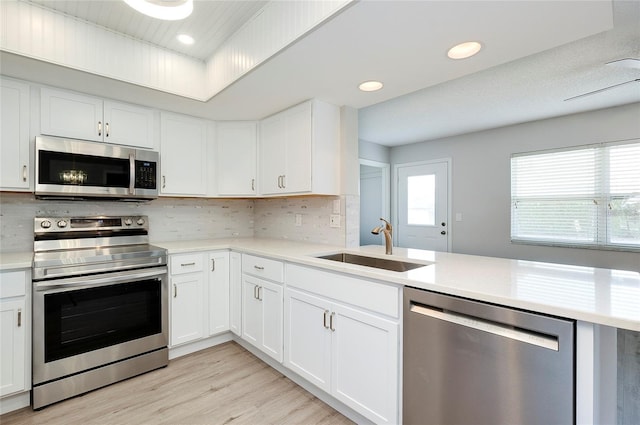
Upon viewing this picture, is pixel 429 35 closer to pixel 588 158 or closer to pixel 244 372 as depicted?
pixel 244 372

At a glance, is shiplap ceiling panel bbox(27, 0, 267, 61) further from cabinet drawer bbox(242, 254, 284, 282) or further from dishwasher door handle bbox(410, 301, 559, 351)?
dishwasher door handle bbox(410, 301, 559, 351)

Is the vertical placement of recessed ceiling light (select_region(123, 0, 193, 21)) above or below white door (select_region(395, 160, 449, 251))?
above

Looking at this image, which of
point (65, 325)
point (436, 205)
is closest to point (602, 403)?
point (65, 325)

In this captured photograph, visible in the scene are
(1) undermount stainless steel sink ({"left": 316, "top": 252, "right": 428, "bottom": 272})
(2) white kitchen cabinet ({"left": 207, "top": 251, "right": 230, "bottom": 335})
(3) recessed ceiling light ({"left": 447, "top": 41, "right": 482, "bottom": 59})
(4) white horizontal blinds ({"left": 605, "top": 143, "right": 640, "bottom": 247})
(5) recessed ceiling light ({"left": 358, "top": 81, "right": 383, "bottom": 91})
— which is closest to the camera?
(3) recessed ceiling light ({"left": 447, "top": 41, "right": 482, "bottom": 59})

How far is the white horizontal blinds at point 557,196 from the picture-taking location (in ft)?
11.4

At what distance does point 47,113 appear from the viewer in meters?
2.14

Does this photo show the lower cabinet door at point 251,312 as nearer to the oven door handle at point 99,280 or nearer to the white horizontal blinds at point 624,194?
the oven door handle at point 99,280

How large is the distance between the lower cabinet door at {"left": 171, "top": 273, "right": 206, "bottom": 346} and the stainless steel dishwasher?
183 centimetres

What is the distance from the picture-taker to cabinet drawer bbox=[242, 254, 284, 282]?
217 centimetres

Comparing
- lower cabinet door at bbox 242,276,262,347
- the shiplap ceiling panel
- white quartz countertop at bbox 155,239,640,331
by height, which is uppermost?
the shiplap ceiling panel

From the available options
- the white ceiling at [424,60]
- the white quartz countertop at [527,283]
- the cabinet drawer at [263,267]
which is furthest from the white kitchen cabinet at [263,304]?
the white ceiling at [424,60]

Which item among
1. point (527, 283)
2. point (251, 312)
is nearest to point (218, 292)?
point (251, 312)

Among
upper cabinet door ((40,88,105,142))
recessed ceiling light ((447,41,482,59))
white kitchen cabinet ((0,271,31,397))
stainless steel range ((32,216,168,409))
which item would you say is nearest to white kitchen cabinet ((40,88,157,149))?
upper cabinet door ((40,88,105,142))

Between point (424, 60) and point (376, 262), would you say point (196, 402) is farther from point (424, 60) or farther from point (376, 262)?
point (424, 60)
